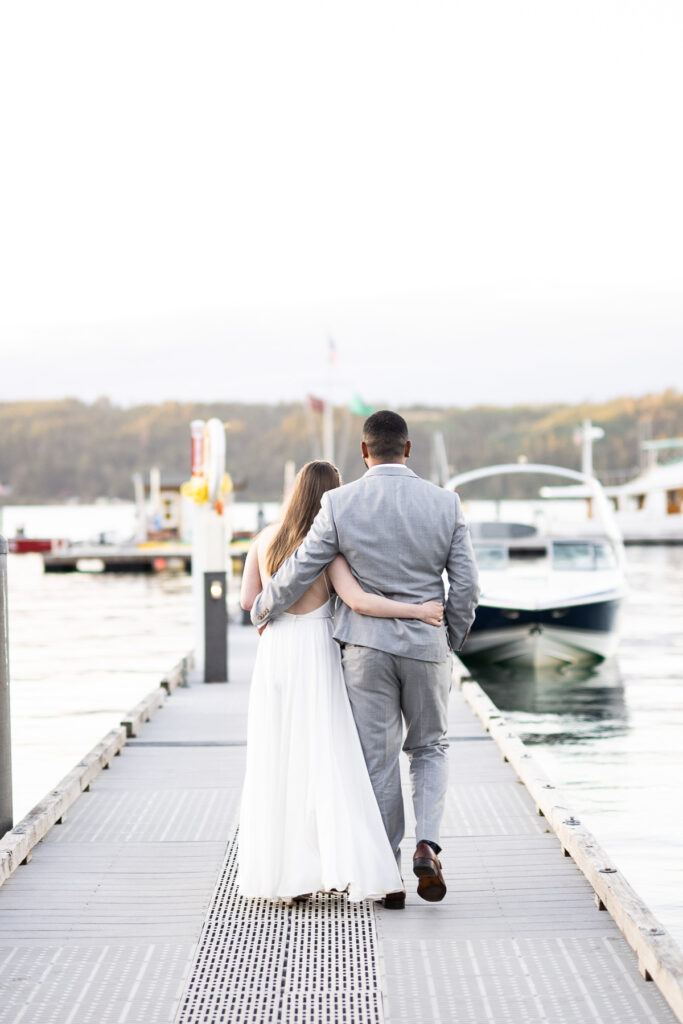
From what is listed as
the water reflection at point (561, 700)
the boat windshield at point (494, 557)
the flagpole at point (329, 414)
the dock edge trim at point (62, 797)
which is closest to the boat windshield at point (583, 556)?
the boat windshield at point (494, 557)

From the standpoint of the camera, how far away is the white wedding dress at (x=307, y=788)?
15.2 ft

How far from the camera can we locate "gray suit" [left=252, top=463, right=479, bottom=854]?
4.65 meters

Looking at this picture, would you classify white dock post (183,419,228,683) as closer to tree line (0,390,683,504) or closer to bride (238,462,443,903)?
bride (238,462,443,903)

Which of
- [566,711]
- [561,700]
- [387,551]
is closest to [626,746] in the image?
[566,711]

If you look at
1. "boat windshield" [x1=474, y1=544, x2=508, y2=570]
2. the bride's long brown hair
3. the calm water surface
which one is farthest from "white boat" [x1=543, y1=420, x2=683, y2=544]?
the bride's long brown hair

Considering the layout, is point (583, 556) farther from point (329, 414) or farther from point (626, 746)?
point (329, 414)

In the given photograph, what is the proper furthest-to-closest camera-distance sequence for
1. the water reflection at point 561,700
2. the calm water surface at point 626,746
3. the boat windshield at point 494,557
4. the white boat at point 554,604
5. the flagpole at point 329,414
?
the flagpole at point 329,414 < the boat windshield at point 494,557 < the white boat at point 554,604 < the water reflection at point 561,700 < the calm water surface at point 626,746

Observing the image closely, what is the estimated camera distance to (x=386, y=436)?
4750 mm

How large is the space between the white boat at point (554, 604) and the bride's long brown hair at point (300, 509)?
40.6 ft

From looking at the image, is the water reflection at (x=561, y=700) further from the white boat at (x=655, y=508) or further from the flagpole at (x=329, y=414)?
the white boat at (x=655, y=508)

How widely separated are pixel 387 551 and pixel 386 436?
1.51 feet

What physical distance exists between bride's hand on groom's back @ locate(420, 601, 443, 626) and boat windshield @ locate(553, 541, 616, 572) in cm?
1443

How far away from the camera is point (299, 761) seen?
4.71m

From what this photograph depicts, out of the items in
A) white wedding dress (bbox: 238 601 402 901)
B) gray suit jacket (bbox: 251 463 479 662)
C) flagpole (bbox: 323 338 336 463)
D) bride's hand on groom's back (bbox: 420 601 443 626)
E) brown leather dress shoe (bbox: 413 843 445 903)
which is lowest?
brown leather dress shoe (bbox: 413 843 445 903)
